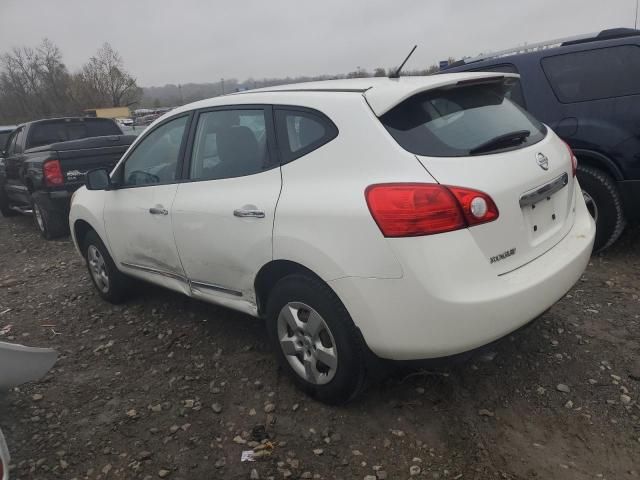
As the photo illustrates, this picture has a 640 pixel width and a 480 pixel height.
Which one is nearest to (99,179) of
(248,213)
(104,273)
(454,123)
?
(104,273)

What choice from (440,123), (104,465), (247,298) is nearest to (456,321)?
(440,123)

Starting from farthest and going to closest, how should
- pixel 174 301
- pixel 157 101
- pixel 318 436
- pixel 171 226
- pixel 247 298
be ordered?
pixel 157 101 < pixel 174 301 < pixel 171 226 < pixel 247 298 < pixel 318 436

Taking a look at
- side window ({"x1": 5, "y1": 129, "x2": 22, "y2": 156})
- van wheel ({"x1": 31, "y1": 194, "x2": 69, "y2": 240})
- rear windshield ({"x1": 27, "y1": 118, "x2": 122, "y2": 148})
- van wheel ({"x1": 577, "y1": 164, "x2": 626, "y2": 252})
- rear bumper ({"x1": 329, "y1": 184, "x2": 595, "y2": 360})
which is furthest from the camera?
side window ({"x1": 5, "y1": 129, "x2": 22, "y2": 156})

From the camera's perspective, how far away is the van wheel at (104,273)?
14.6 feet

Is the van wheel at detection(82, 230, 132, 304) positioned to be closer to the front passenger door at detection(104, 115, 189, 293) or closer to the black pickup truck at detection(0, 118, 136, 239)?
the front passenger door at detection(104, 115, 189, 293)

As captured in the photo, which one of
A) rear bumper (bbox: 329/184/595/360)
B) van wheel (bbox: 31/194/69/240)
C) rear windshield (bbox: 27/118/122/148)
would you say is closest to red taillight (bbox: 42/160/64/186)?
van wheel (bbox: 31/194/69/240)

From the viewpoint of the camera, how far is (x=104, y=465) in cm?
260

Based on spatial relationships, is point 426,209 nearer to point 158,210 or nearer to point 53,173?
point 158,210

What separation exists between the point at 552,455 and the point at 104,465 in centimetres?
215

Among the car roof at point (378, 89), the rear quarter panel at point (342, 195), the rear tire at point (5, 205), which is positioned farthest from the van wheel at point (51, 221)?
the rear quarter panel at point (342, 195)

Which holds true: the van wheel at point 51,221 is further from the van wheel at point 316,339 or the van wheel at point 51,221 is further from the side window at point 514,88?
the side window at point 514,88

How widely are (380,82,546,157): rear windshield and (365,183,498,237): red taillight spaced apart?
21 centimetres

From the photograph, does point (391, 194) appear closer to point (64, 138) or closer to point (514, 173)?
point (514, 173)

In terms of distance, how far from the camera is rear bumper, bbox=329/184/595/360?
221cm
